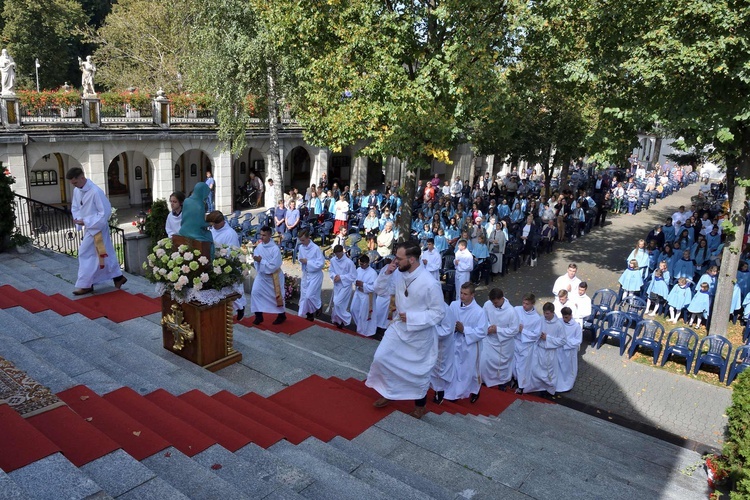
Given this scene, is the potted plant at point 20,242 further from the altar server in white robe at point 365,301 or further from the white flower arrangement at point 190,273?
the altar server in white robe at point 365,301

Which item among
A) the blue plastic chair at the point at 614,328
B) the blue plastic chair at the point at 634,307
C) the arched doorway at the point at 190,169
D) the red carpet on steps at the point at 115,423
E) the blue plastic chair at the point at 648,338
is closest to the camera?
the red carpet on steps at the point at 115,423

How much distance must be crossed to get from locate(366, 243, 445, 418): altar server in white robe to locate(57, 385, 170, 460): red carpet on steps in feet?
9.12

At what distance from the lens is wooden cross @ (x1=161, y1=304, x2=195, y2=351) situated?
22.5 ft

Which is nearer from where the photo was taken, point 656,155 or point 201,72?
point 201,72

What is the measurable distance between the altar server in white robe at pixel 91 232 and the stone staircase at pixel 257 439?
1214mm

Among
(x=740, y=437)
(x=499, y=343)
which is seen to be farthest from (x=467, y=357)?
(x=740, y=437)

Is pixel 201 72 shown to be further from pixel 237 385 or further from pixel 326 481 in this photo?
pixel 326 481

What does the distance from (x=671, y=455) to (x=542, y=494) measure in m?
2.95

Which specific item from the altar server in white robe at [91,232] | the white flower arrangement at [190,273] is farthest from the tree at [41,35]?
the white flower arrangement at [190,273]

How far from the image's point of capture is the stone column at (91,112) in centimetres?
2022

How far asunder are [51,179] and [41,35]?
17.8m

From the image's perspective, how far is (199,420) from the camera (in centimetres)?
520

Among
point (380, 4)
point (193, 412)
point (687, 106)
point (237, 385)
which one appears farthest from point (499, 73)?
point (193, 412)

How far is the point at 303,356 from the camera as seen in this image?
804 cm
